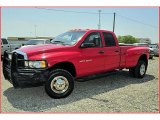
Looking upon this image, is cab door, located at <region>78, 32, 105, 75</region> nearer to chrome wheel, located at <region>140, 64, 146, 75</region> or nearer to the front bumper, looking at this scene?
the front bumper

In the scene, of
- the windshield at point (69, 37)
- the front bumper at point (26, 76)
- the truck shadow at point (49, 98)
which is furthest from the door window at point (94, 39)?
the front bumper at point (26, 76)

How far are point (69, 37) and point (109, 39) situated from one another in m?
1.43

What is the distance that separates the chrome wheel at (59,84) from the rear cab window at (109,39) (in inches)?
84.1

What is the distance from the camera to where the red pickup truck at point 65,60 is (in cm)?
583

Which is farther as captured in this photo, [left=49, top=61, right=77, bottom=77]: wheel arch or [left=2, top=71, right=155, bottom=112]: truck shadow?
[left=49, top=61, right=77, bottom=77]: wheel arch

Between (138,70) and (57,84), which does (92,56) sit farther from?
(138,70)

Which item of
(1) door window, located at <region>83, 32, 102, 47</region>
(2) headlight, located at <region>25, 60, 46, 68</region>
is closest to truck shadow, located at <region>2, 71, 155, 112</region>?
(2) headlight, located at <region>25, 60, 46, 68</region>

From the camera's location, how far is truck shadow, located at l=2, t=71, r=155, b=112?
218 inches

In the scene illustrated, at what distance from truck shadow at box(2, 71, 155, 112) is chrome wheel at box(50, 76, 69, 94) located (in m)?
0.24

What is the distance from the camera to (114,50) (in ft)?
25.5

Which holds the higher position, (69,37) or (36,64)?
(69,37)

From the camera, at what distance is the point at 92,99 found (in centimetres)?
605

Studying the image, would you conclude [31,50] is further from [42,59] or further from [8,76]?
[8,76]

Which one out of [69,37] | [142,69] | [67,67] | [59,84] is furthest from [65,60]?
[142,69]
